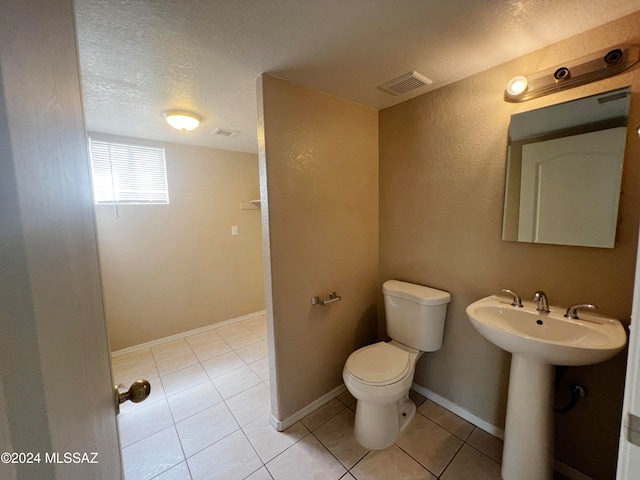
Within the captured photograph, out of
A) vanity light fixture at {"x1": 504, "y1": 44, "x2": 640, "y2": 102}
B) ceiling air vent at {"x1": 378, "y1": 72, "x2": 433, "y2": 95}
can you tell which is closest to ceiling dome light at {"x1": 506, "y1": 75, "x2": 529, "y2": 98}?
vanity light fixture at {"x1": 504, "y1": 44, "x2": 640, "y2": 102}

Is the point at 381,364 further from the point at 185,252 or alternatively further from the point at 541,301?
the point at 185,252

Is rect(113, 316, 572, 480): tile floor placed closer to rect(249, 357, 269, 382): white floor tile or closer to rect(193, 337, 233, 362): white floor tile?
rect(249, 357, 269, 382): white floor tile

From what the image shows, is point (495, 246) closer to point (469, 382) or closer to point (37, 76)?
point (469, 382)

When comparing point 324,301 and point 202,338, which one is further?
point 202,338

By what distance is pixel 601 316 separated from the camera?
3.92 feet

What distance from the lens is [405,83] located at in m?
1.59

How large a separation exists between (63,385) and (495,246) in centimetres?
181

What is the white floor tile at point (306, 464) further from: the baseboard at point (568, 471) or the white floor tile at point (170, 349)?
the white floor tile at point (170, 349)

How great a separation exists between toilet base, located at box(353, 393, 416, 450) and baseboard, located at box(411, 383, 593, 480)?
17.7 inches

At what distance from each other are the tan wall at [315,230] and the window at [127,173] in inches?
71.1

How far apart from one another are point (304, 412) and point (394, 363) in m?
0.73

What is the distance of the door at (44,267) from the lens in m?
0.26

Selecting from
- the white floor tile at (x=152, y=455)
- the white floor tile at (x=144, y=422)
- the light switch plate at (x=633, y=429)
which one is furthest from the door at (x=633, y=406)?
the white floor tile at (x=144, y=422)

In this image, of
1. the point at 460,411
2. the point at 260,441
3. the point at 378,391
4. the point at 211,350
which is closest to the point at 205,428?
the point at 260,441
